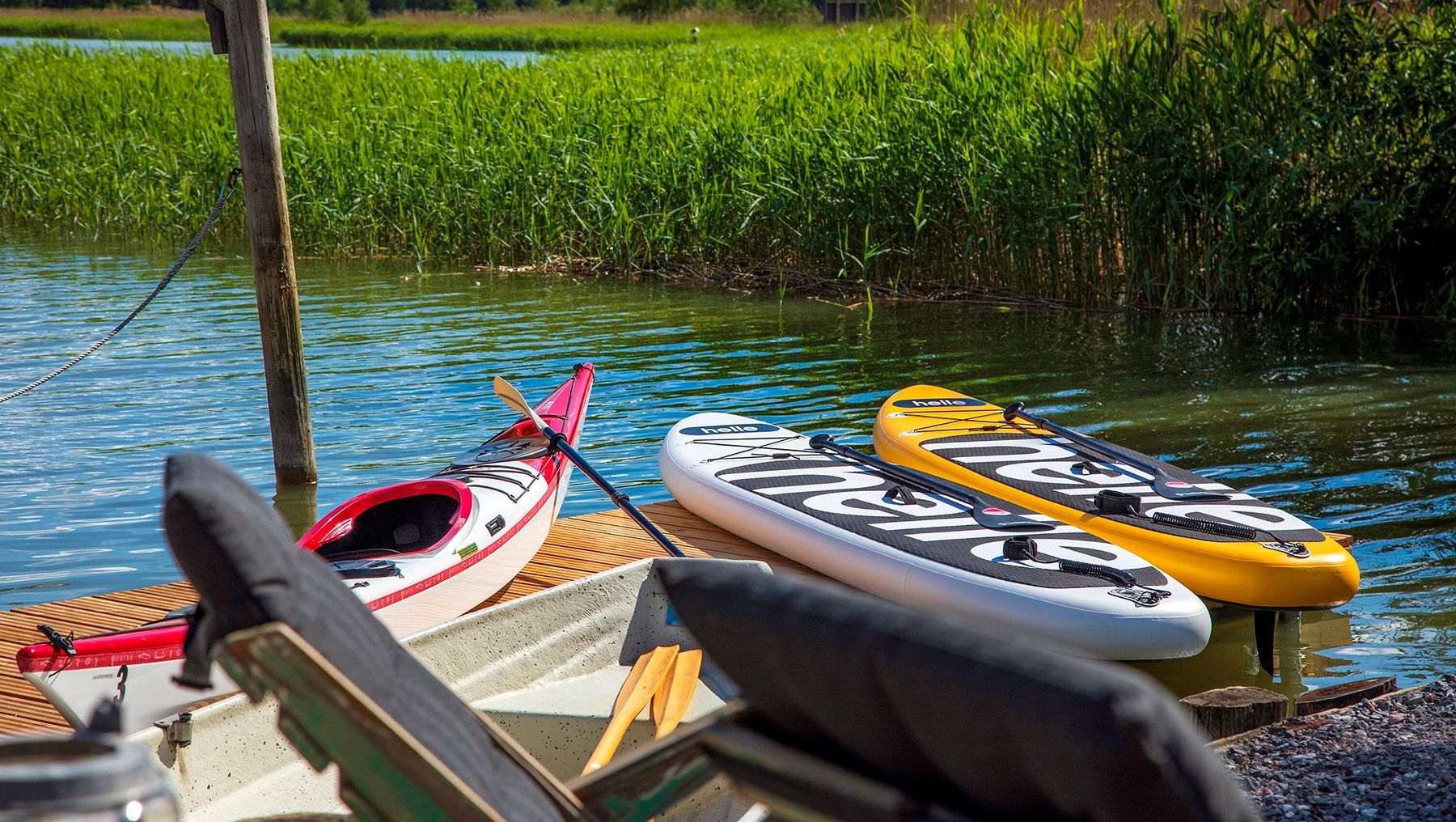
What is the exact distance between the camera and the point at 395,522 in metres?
4.15

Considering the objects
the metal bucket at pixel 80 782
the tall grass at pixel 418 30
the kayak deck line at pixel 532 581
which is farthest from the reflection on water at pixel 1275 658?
the tall grass at pixel 418 30

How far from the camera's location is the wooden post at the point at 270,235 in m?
5.50

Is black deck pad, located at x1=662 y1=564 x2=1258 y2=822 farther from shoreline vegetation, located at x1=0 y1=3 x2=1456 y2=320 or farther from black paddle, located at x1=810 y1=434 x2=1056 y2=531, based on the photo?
shoreline vegetation, located at x1=0 y1=3 x2=1456 y2=320

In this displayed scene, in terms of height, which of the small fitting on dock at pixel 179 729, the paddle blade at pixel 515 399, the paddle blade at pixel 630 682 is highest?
the paddle blade at pixel 515 399

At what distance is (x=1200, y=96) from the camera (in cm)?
974

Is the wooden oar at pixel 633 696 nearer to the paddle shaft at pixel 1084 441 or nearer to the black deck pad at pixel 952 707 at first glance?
the black deck pad at pixel 952 707

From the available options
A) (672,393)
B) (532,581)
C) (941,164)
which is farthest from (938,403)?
(941,164)

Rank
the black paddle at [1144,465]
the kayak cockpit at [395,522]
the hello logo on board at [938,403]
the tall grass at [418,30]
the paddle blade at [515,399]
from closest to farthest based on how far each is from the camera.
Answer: the kayak cockpit at [395,522], the black paddle at [1144,465], the paddle blade at [515,399], the hello logo on board at [938,403], the tall grass at [418,30]

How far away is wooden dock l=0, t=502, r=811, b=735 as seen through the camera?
3.50m

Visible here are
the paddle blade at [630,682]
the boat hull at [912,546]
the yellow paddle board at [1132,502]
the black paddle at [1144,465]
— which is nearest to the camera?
the paddle blade at [630,682]

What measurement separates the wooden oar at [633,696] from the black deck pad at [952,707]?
5.02 feet

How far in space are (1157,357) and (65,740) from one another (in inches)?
344

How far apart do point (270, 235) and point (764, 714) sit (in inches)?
203

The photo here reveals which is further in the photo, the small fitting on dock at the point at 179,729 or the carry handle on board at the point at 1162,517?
the carry handle on board at the point at 1162,517
